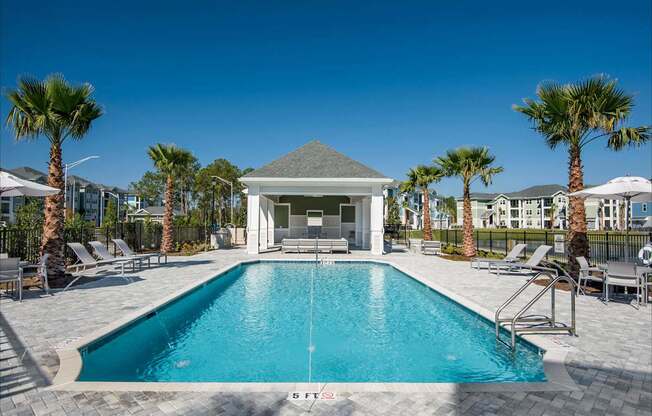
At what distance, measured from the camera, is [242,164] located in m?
48.7

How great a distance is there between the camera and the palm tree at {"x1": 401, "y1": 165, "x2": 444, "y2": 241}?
931 inches

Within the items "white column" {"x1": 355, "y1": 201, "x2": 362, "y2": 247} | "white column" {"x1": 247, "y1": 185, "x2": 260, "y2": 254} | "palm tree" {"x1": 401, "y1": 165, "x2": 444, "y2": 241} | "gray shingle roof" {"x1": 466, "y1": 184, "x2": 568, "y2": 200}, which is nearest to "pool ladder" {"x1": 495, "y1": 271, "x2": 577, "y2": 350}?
"white column" {"x1": 247, "y1": 185, "x2": 260, "y2": 254}

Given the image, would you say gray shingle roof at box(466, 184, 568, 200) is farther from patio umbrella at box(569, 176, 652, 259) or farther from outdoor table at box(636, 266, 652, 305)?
outdoor table at box(636, 266, 652, 305)

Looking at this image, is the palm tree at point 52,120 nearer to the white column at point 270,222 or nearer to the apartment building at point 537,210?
the white column at point 270,222

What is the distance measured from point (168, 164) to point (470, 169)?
15.8m

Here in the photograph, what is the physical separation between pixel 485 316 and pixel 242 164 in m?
45.2

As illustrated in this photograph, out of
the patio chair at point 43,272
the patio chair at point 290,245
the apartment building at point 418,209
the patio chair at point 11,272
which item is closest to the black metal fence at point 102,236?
the patio chair at point 43,272

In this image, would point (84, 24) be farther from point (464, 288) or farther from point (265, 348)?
point (464, 288)

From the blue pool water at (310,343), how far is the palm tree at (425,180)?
1440 centimetres

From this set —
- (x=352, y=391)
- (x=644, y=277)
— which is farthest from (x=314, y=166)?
(x=352, y=391)

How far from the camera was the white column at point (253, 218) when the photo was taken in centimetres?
1873

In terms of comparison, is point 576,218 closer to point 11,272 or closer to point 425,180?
point 11,272

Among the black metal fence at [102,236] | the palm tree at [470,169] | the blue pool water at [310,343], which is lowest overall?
the blue pool water at [310,343]

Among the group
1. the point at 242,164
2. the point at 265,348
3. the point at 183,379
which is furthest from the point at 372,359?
the point at 242,164
